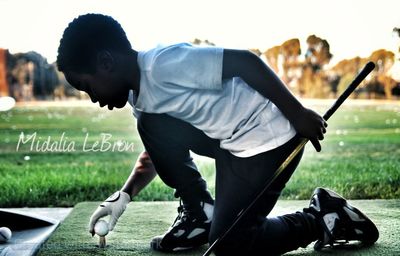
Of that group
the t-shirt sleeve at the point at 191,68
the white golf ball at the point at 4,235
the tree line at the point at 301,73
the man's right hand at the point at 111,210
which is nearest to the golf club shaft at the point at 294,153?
the t-shirt sleeve at the point at 191,68

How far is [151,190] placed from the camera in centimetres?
275

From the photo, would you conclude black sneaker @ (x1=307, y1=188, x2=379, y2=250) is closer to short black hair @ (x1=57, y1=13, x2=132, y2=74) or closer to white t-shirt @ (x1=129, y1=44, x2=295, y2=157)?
white t-shirt @ (x1=129, y1=44, x2=295, y2=157)

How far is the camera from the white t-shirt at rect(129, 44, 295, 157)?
1409mm

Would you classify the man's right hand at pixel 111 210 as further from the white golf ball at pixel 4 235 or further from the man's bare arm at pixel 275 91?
the man's bare arm at pixel 275 91

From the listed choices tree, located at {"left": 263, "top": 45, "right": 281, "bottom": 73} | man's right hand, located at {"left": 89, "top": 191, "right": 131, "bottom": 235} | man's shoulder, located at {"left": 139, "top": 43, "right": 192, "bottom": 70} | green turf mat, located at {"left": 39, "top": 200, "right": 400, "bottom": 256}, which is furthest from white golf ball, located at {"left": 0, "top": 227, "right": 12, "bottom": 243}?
tree, located at {"left": 263, "top": 45, "right": 281, "bottom": 73}

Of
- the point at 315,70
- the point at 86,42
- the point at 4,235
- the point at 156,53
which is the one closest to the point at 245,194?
the point at 156,53

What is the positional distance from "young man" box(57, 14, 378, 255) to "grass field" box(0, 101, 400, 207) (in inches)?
40.2

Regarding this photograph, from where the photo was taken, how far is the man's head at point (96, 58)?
1.42 m

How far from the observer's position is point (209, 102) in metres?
1.47

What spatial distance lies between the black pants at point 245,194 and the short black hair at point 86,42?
23 cm

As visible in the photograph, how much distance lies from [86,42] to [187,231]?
563mm

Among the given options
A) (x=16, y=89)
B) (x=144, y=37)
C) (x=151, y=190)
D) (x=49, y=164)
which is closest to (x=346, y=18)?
(x=144, y=37)

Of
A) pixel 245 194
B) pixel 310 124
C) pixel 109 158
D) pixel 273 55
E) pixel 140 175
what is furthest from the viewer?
pixel 109 158

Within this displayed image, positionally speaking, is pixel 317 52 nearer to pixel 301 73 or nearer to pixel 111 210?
pixel 301 73
